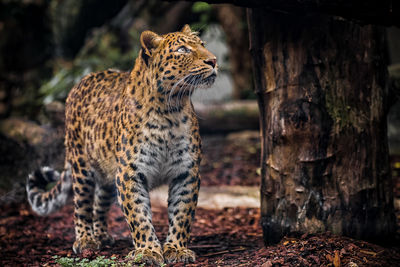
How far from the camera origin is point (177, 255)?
15.3 feet

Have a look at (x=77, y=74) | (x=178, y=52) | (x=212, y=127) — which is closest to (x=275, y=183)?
(x=178, y=52)

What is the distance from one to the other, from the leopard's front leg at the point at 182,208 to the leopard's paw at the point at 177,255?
0.01 m

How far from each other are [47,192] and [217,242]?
90.5 inches

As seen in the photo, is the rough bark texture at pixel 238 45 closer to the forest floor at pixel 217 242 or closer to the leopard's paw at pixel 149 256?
the forest floor at pixel 217 242

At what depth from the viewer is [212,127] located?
1180 centimetres

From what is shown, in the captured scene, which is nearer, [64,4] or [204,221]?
[204,221]

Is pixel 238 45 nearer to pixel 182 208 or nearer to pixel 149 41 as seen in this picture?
pixel 149 41

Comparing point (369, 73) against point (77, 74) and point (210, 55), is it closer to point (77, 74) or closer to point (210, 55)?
A: point (210, 55)

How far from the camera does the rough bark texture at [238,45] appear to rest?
41.7ft

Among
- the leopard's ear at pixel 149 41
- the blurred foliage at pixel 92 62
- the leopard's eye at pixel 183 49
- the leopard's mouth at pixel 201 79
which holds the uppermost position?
the blurred foliage at pixel 92 62

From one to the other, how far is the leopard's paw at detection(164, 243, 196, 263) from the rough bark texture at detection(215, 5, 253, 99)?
8.84 metres

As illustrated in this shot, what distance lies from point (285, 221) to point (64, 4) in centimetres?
930

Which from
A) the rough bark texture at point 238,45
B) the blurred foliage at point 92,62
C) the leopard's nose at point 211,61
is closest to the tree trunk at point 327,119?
the leopard's nose at point 211,61

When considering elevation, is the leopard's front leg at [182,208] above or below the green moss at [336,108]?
below
